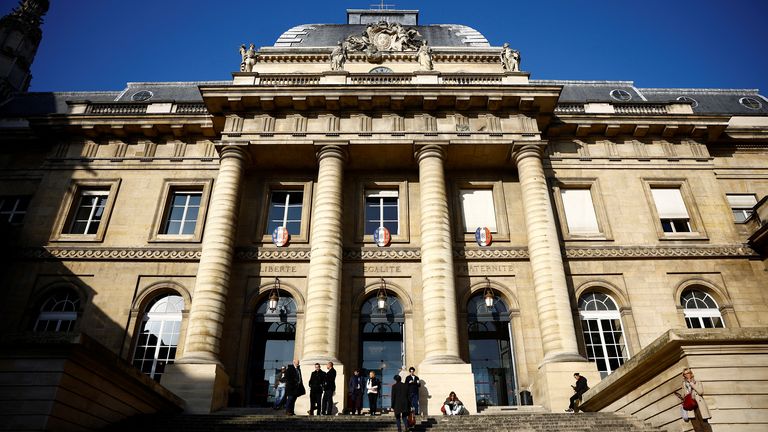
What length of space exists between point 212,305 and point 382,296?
5458 millimetres

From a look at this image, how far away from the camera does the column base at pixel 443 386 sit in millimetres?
15023

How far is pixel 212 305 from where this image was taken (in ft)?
54.9

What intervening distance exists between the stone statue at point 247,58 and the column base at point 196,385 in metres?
12.8

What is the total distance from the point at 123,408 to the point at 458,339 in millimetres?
9549

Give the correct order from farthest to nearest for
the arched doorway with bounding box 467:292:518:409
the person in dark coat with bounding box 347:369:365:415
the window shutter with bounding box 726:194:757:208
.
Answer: the window shutter with bounding box 726:194:757:208 → the arched doorway with bounding box 467:292:518:409 → the person in dark coat with bounding box 347:369:365:415

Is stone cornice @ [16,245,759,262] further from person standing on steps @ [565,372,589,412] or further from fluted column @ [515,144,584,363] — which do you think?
person standing on steps @ [565,372,589,412]

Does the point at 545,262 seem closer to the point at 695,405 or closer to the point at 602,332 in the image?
the point at 602,332

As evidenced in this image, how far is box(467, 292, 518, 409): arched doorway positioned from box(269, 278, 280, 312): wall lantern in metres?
6.56

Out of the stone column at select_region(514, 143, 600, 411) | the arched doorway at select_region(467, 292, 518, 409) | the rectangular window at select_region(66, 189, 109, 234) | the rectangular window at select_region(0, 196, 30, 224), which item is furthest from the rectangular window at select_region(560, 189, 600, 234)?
the rectangular window at select_region(0, 196, 30, 224)

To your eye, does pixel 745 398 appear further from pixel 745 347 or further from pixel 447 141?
pixel 447 141

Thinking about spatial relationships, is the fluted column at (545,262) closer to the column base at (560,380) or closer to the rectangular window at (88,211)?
the column base at (560,380)

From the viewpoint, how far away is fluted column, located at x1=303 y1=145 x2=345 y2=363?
1625 cm

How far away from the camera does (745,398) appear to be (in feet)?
30.3

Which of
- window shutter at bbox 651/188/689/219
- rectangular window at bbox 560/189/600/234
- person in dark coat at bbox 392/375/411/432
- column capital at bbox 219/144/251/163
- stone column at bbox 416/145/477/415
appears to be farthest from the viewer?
window shutter at bbox 651/188/689/219
